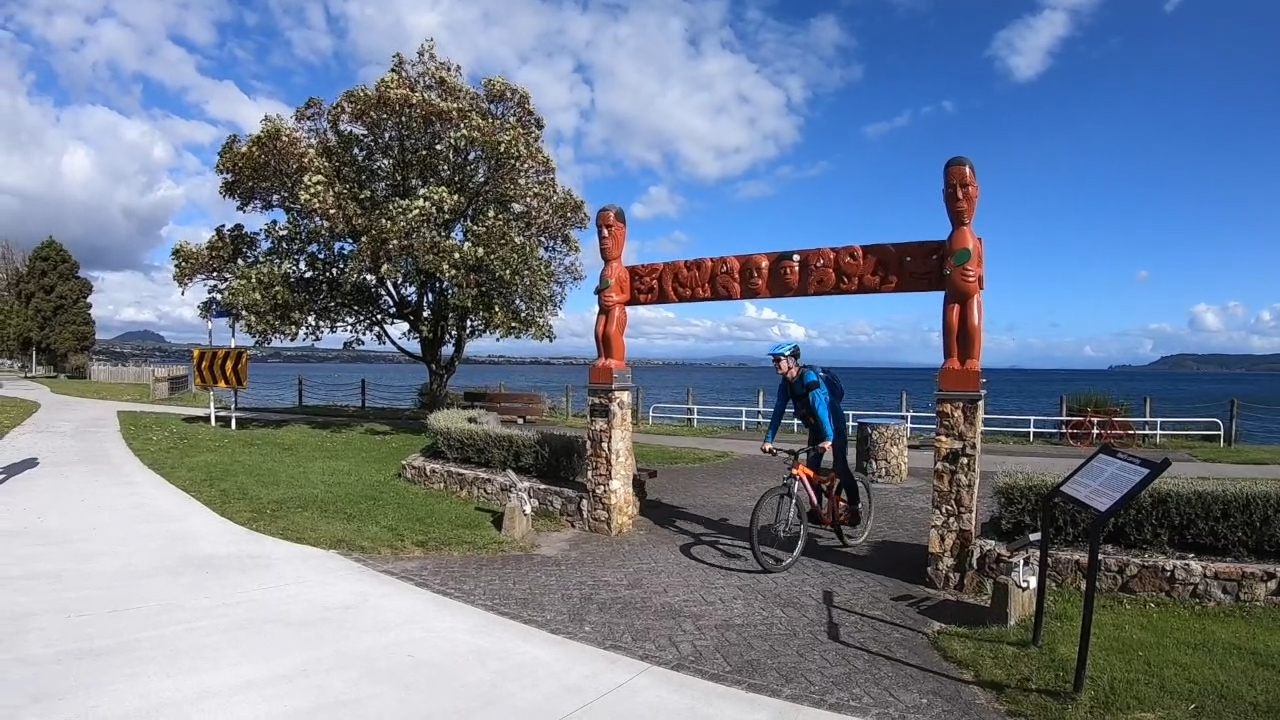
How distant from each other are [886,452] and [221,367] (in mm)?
13378

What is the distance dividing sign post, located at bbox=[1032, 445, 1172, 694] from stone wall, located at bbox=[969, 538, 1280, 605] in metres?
0.60

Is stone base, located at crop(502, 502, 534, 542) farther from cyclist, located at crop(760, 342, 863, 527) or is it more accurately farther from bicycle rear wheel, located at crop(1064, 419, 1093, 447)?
bicycle rear wheel, located at crop(1064, 419, 1093, 447)

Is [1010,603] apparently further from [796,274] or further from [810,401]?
[796,274]

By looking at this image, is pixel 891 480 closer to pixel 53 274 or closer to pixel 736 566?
pixel 736 566

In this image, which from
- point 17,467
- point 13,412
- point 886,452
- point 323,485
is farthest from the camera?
point 13,412

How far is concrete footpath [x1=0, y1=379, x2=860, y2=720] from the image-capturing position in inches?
154

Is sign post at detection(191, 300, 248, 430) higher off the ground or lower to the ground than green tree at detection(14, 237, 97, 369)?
lower

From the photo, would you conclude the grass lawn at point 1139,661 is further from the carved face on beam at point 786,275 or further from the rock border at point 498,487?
the rock border at point 498,487

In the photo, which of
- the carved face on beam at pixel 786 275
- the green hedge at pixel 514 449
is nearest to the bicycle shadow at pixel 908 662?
the carved face on beam at pixel 786 275

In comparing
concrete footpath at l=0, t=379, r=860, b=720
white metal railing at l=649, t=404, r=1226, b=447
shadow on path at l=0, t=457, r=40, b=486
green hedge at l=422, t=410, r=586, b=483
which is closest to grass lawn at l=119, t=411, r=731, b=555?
green hedge at l=422, t=410, r=586, b=483

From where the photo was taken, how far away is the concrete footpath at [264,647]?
3.92m

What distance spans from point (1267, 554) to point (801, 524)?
11.7 ft

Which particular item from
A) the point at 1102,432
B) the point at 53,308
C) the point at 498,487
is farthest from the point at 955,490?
the point at 53,308

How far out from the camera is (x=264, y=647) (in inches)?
181
